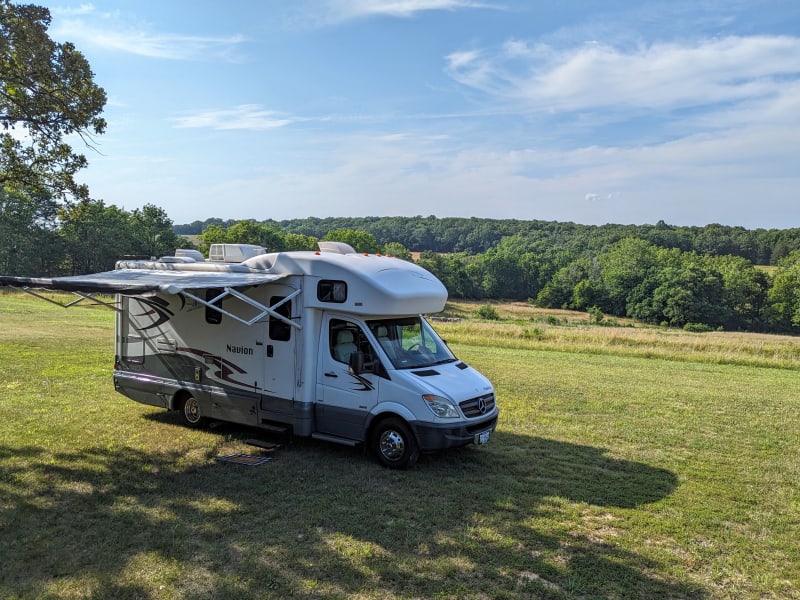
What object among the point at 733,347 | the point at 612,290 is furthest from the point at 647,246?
the point at 733,347

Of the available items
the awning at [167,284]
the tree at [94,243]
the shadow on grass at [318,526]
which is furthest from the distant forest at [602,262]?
the shadow on grass at [318,526]

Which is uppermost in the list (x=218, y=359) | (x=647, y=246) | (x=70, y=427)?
(x=647, y=246)

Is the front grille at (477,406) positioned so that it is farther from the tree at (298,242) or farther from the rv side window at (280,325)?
the tree at (298,242)

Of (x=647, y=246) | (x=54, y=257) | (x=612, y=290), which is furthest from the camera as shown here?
(x=647, y=246)

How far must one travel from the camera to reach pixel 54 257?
7112cm

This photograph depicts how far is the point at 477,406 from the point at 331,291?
2.76 meters

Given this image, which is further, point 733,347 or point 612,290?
point 612,290

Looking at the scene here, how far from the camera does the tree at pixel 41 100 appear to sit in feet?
33.1

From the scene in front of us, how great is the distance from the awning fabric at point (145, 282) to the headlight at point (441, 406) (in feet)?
9.79

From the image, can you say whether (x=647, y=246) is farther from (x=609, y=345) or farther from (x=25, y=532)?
(x=25, y=532)

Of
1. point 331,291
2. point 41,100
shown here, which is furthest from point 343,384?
point 41,100

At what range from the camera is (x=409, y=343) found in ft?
29.7

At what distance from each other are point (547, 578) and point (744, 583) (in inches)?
73.8

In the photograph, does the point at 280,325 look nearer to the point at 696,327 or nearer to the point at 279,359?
the point at 279,359
